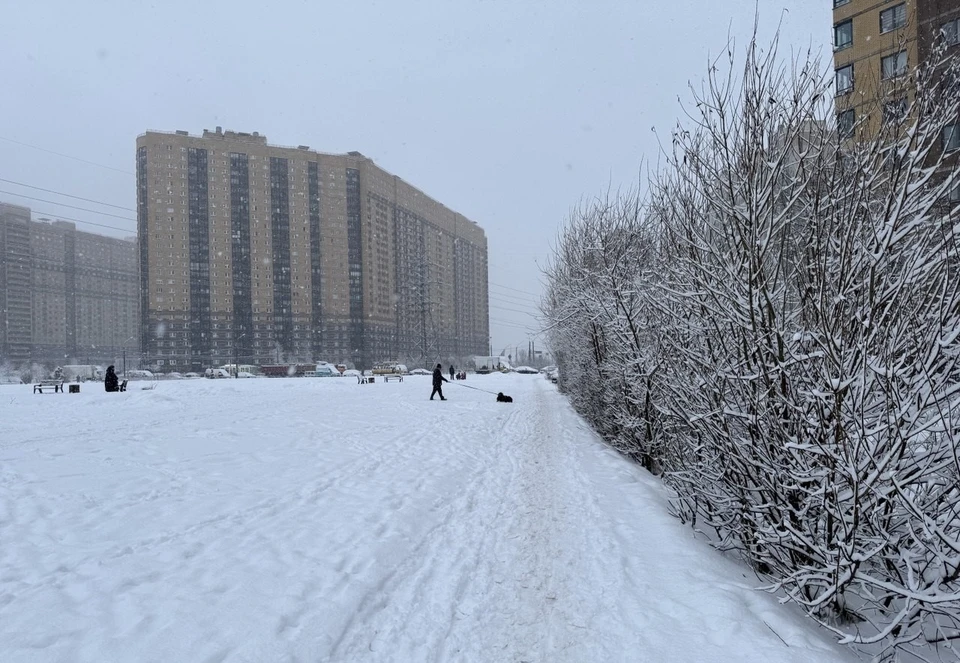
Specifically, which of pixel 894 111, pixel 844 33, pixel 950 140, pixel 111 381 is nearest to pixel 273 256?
pixel 111 381

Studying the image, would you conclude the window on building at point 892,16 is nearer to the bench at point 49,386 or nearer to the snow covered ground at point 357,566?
the snow covered ground at point 357,566

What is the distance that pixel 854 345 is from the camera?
125 inches

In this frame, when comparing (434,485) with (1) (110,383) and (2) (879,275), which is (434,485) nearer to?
(2) (879,275)

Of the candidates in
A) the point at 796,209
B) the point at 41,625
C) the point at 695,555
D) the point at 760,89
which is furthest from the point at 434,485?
the point at 760,89

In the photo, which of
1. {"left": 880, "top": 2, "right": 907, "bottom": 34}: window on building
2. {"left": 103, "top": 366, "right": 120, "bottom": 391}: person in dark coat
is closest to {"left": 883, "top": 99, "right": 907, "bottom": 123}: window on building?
{"left": 103, "top": 366, "right": 120, "bottom": 391}: person in dark coat

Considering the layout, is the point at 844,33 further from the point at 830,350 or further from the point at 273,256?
the point at 273,256

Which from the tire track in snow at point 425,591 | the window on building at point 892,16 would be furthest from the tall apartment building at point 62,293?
the window on building at point 892,16

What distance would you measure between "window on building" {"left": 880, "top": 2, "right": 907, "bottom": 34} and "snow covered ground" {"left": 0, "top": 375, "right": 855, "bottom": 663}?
2659cm

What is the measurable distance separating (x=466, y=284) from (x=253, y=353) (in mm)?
42066

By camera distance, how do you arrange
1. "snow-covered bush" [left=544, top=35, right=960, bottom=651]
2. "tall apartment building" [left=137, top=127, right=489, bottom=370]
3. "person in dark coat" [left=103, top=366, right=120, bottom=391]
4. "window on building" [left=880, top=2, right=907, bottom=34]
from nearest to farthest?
"snow-covered bush" [left=544, top=35, right=960, bottom=651], "person in dark coat" [left=103, top=366, right=120, bottom=391], "window on building" [left=880, top=2, right=907, bottom=34], "tall apartment building" [left=137, top=127, right=489, bottom=370]

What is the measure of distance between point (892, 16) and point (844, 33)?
9.81ft

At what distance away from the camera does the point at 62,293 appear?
284 ft

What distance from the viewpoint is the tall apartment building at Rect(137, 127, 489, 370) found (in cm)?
7381

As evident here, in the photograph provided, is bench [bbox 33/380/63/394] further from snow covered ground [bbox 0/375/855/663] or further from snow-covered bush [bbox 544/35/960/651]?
snow-covered bush [bbox 544/35/960/651]
